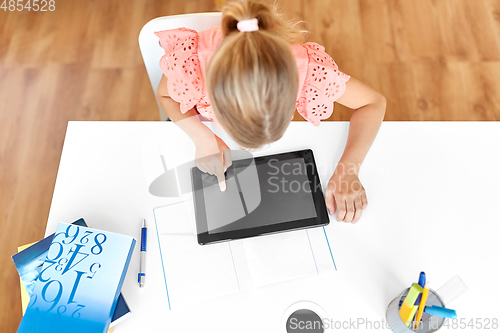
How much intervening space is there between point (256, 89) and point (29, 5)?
1.87 metres

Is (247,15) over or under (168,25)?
under

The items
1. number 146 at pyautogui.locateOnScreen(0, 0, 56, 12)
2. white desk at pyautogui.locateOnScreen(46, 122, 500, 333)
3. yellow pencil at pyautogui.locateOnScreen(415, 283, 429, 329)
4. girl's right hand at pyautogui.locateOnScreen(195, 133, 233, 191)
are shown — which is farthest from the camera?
number 146 at pyautogui.locateOnScreen(0, 0, 56, 12)

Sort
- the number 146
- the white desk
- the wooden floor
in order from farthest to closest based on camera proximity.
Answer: the number 146 < the wooden floor < the white desk

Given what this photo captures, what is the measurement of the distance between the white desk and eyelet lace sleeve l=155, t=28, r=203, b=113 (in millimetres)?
101

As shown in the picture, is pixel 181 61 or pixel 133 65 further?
pixel 133 65

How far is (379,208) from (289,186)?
204 millimetres

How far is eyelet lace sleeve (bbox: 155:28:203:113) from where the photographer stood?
83 centimetres

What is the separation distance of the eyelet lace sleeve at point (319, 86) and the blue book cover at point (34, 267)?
56cm

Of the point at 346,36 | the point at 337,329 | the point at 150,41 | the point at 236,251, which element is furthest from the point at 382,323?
the point at 346,36

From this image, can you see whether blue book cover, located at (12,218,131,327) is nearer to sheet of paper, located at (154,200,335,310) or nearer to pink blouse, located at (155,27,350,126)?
sheet of paper, located at (154,200,335,310)

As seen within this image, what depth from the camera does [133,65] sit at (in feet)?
5.60

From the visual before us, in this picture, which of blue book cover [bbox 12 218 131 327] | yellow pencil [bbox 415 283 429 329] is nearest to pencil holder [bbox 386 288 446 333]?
yellow pencil [bbox 415 283 429 329]

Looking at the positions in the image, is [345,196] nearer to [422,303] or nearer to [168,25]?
[422,303]

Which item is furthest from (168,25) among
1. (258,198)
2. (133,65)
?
(133,65)
